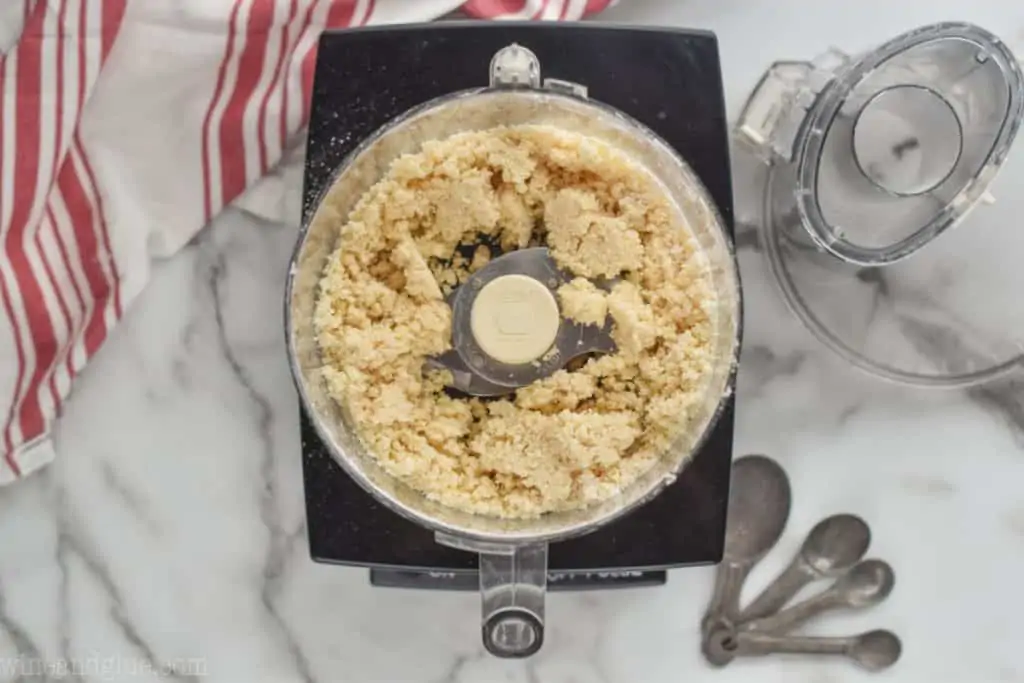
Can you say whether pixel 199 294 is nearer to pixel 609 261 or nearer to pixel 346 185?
pixel 346 185

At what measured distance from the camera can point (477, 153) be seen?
0.66 m

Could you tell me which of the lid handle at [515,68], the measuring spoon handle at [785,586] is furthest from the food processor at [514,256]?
the measuring spoon handle at [785,586]

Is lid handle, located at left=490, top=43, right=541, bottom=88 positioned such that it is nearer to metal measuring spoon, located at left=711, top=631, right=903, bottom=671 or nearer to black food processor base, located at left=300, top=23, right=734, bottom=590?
black food processor base, located at left=300, top=23, right=734, bottom=590

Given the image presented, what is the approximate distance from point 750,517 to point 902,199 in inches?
9.1

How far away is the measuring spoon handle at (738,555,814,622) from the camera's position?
0.80 meters

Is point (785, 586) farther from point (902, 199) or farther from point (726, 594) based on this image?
point (902, 199)

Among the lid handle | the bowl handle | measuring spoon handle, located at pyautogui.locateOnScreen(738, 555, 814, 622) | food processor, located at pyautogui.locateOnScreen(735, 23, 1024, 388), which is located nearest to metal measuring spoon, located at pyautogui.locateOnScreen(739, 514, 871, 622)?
measuring spoon handle, located at pyautogui.locateOnScreen(738, 555, 814, 622)

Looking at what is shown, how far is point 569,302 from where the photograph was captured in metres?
0.67

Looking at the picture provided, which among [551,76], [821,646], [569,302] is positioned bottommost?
[821,646]

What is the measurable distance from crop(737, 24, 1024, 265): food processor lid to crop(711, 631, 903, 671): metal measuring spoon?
0.88ft

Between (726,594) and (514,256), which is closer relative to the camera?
(514,256)

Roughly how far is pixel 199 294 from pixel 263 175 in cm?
9

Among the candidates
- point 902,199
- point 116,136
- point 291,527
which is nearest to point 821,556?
point 902,199

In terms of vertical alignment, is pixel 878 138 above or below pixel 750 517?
above
